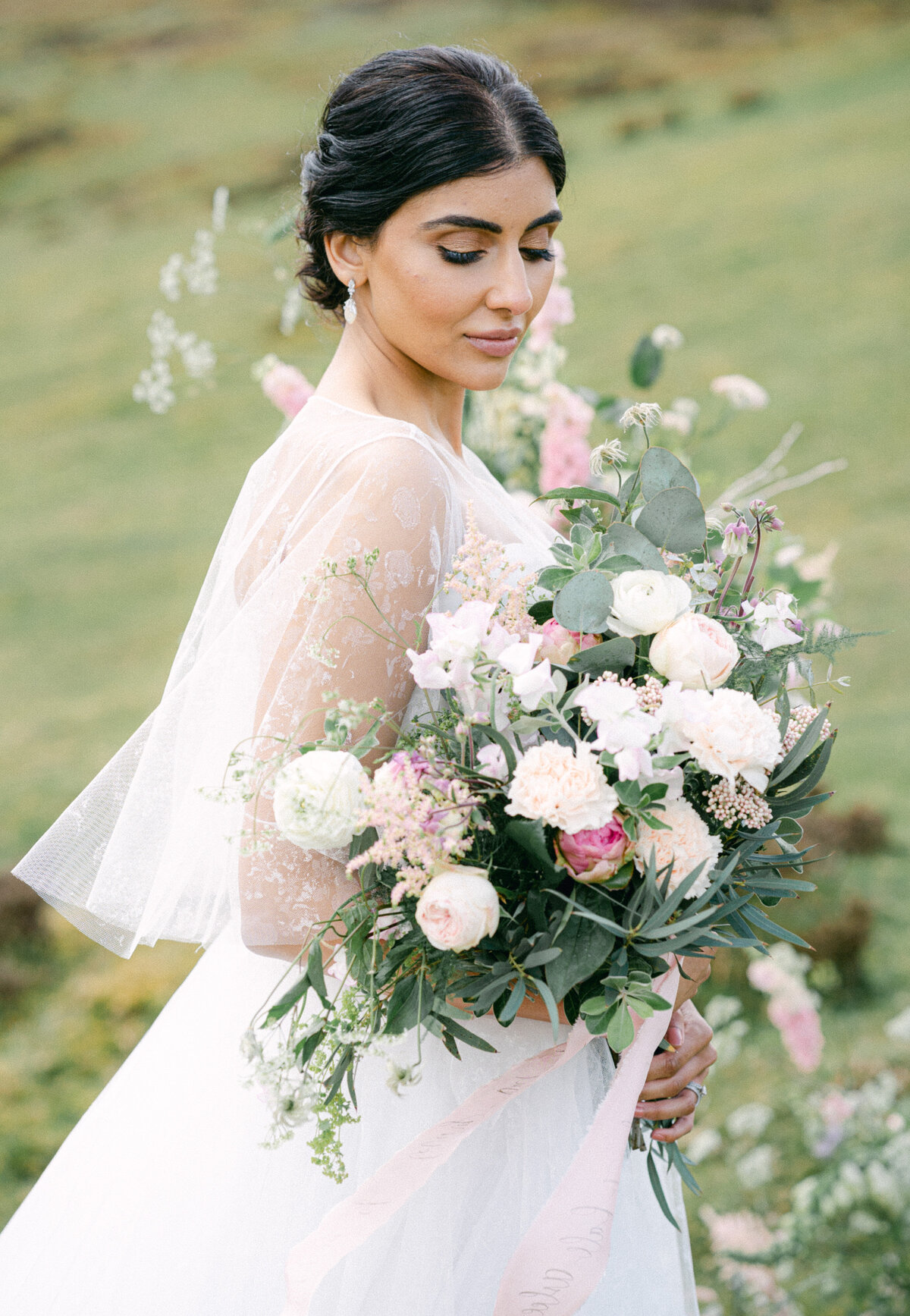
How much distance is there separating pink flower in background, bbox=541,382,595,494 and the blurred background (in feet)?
15.2

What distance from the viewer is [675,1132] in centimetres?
157

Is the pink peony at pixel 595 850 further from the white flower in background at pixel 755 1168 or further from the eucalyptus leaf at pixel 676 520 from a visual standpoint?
the white flower in background at pixel 755 1168

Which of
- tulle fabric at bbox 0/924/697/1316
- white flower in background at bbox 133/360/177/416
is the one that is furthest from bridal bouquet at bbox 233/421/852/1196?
white flower in background at bbox 133/360/177/416

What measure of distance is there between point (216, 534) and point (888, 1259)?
6.94 m

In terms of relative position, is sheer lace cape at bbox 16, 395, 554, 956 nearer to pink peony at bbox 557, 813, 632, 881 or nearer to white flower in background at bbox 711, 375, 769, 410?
pink peony at bbox 557, 813, 632, 881

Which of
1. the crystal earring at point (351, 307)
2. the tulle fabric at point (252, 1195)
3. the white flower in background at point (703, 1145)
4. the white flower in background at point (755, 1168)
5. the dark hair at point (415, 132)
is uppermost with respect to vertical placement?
the dark hair at point (415, 132)

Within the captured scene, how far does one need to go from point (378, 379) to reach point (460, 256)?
241 millimetres

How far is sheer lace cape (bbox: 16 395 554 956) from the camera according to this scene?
1.38 m

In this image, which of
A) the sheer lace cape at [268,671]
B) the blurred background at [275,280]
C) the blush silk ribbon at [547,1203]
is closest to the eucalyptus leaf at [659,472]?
the sheer lace cape at [268,671]

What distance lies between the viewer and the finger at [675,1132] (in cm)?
156

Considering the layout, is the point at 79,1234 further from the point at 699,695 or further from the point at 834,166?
the point at 834,166

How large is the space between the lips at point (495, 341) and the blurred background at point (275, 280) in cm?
562

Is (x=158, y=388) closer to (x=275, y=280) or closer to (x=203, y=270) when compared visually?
(x=203, y=270)

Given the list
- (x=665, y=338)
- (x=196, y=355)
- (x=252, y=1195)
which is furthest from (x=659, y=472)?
(x=196, y=355)
